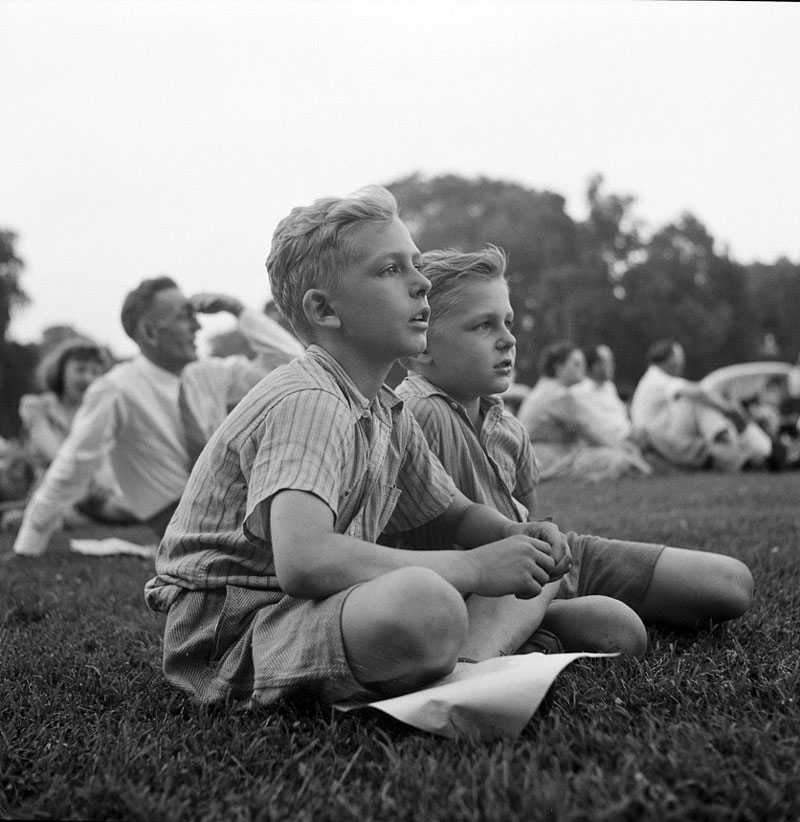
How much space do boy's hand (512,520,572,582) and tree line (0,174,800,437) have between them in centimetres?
2970

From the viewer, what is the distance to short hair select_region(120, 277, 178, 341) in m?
5.58

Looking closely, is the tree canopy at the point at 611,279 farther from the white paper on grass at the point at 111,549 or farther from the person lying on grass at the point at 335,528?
the person lying on grass at the point at 335,528

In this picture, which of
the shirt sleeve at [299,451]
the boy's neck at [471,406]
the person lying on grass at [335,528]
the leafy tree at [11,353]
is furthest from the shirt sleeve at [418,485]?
the leafy tree at [11,353]

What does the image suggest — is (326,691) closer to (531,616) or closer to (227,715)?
(227,715)

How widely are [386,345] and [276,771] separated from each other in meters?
0.95

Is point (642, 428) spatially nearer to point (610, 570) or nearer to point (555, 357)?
point (555, 357)

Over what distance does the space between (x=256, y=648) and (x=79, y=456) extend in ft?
12.9

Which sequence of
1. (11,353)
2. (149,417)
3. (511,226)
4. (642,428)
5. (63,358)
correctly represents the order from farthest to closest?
(511,226), (11,353), (642,428), (63,358), (149,417)

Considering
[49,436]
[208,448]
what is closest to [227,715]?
[208,448]

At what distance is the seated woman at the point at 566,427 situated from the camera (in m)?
10.6

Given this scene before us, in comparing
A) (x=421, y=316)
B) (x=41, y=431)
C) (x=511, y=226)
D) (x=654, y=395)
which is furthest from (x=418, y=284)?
(x=511, y=226)

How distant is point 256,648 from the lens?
2154 mm

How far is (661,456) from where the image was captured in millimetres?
11719

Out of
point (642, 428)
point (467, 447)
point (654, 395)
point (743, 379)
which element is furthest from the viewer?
point (743, 379)
